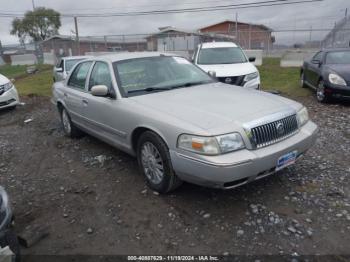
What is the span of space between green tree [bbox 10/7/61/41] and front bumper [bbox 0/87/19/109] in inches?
2087

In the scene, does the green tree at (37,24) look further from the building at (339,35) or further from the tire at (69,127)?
the tire at (69,127)

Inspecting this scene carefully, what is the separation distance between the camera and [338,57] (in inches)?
328

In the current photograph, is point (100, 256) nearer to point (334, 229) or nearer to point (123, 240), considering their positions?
point (123, 240)

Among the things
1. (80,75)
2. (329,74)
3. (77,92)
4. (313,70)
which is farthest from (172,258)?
(313,70)

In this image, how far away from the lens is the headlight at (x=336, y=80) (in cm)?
717

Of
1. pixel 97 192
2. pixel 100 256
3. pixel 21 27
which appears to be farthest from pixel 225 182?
pixel 21 27

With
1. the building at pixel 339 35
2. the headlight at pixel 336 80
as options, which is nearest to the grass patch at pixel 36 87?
the headlight at pixel 336 80

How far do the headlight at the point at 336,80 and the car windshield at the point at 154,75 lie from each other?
4.21m

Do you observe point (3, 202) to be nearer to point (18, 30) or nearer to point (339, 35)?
point (339, 35)

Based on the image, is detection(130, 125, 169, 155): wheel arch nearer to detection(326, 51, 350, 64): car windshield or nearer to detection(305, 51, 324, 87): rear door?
detection(305, 51, 324, 87): rear door

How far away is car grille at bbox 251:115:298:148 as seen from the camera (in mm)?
3003

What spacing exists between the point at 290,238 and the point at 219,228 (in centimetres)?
66

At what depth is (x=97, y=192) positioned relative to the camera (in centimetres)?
386

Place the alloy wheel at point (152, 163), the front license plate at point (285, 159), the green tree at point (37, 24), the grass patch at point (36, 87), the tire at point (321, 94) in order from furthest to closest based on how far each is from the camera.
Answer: the green tree at point (37, 24)
the grass patch at point (36, 87)
the tire at point (321, 94)
the alloy wheel at point (152, 163)
the front license plate at point (285, 159)
